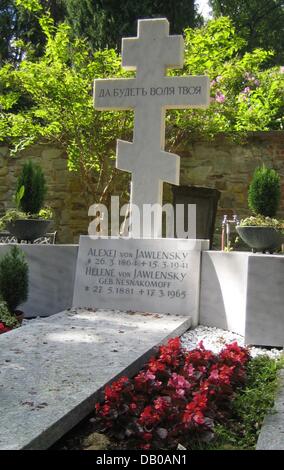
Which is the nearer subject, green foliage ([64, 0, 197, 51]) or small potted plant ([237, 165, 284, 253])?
small potted plant ([237, 165, 284, 253])

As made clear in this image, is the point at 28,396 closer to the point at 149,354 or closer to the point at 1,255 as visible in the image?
the point at 149,354

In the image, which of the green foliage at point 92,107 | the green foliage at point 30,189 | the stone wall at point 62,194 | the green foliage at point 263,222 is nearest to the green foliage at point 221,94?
the green foliage at point 92,107

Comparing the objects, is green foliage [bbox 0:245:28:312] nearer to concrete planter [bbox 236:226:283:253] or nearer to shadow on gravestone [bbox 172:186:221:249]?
concrete planter [bbox 236:226:283:253]

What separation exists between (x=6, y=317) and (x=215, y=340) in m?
1.83

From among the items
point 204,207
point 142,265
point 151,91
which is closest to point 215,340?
point 142,265

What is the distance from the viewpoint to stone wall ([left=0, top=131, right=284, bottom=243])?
339 inches

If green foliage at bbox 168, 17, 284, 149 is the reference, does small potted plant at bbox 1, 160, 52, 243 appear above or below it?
below

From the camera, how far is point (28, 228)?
222 inches

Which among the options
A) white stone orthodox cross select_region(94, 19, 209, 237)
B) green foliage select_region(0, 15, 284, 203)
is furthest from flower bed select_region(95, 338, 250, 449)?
green foliage select_region(0, 15, 284, 203)

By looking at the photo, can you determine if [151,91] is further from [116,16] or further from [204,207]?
[116,16]

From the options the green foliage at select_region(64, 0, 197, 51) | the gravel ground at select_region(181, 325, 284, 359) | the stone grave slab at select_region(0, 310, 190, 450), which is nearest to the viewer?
the stone grave slab at select_region(0, 310, 190, 450)

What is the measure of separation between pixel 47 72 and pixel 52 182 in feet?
6.81

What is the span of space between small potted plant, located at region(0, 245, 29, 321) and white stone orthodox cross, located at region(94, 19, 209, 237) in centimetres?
130

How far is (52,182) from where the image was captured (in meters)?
9.06
